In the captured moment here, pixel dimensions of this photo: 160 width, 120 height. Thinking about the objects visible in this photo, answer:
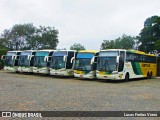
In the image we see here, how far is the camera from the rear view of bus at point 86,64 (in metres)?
27.5

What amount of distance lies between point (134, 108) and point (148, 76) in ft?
76.2

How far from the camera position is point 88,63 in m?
27.7

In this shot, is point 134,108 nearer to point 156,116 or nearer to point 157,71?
point 156,116

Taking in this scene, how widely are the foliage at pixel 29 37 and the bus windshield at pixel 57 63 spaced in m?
47.9

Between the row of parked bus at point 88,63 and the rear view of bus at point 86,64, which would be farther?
the rear view of bus at point 86,64

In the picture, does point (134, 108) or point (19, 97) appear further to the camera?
point (19, 97)

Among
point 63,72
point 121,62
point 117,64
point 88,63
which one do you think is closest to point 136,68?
point 121,62

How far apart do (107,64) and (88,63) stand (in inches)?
92.3

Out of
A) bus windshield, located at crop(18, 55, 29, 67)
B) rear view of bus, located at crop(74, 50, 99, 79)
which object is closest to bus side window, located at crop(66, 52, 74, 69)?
rear view of bus, located at crop(74, 50, 99, 79)

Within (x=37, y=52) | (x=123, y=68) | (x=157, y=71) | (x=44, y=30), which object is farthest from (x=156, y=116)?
(x=44, y=30)

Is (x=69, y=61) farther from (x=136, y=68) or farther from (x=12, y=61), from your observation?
(x=12, y=61)

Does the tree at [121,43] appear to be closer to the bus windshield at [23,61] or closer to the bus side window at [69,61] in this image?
the bus windshield at [23,61]

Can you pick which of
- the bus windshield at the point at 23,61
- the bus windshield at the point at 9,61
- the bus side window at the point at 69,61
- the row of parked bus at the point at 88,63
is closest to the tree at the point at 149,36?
the row of parked bus at the point at 88,63

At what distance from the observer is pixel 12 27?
7925 cm
